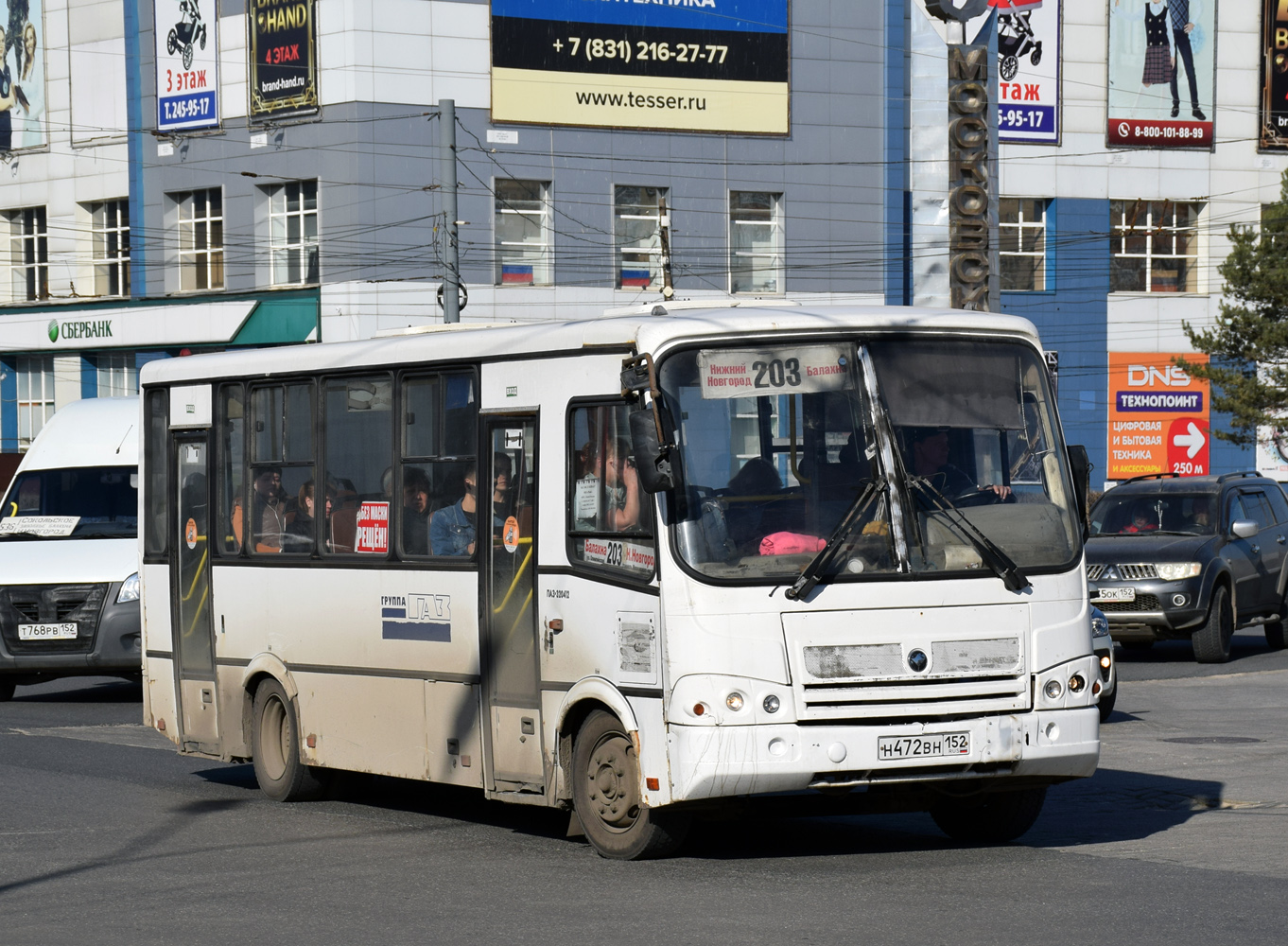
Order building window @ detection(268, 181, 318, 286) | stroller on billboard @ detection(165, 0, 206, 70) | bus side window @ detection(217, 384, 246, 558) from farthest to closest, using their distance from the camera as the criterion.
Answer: stroller on billboard @ detection(165, 0, 206, 70)
building window @ detection(268, 181, 318, 286)
bus side window @ detection(217, 384, 246, 558)

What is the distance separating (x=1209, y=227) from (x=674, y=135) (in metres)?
16.6

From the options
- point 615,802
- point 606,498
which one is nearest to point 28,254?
point 606,498

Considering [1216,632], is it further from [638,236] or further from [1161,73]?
[1161,73]

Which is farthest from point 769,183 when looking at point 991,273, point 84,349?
point 991,273

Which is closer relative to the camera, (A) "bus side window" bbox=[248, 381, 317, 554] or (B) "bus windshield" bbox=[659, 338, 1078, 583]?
(B) "bus windshield" bbox=[659, 338, 1078, 583]

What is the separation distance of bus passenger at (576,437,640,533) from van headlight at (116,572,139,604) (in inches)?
375

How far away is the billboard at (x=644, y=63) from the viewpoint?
4841cm

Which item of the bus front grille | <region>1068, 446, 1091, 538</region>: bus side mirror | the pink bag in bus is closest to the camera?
the bus front grille

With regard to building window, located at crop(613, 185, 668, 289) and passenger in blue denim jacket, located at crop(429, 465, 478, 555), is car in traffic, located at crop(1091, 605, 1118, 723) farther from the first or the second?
building window, located at crop(613, 185, 668, 289)

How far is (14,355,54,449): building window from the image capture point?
5472cm

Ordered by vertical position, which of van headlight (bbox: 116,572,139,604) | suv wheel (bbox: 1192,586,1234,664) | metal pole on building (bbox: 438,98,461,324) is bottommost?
suv wheel (bbox: 1192,586,1234,664)

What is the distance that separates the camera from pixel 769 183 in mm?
51594

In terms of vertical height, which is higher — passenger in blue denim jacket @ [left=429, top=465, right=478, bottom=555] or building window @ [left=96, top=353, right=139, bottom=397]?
building window @ [left=96, top=353, right=139, bottom=397]

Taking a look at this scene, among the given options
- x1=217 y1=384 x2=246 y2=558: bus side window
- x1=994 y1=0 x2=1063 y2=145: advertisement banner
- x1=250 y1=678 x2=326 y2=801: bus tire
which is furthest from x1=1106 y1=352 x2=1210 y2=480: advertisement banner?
x1=250 y1=678 x2=326 y2=801: bus tire
